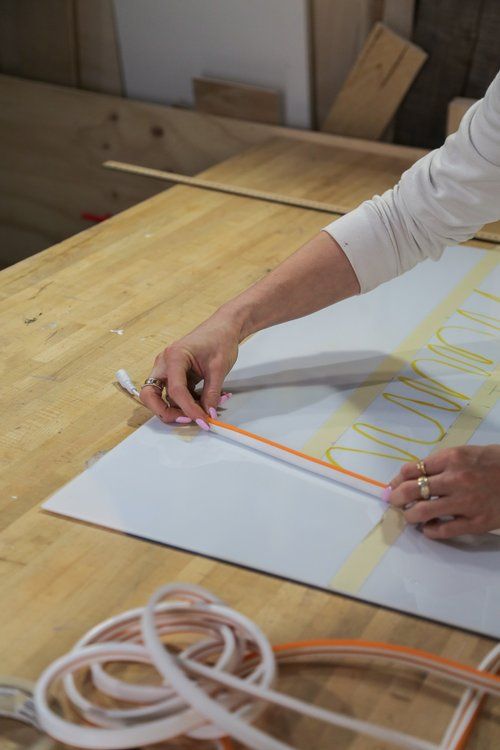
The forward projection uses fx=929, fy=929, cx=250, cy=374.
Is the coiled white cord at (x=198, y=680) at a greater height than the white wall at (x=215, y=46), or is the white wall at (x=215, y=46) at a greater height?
the white wall at (x=215, y=46)

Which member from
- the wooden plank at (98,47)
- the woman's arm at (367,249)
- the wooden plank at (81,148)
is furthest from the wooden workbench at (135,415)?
the wooden plank at (98,47)

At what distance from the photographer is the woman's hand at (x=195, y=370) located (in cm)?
140

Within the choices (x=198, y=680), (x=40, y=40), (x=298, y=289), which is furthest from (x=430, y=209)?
(x=40, y=40)

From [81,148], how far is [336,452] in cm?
222

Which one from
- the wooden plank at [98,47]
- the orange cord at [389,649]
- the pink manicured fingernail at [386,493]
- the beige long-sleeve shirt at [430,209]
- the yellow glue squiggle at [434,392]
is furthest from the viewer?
the wooden plank at [98,47]

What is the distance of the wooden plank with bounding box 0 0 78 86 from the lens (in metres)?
3.18

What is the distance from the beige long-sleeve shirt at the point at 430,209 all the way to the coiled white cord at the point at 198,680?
0.76 m

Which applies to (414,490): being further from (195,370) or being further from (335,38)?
(335,38)

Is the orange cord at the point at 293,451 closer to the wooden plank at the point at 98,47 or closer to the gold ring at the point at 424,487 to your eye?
the gold ring at the point at 424,487

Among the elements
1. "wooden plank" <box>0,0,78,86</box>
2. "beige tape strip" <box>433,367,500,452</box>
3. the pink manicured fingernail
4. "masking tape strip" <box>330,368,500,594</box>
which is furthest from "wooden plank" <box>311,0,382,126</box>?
the pink manicured fingernail

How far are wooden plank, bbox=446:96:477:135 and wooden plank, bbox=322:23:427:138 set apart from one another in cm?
18

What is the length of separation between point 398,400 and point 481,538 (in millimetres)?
371

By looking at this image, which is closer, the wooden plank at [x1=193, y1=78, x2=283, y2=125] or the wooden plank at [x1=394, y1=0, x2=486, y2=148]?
the wooden plank at [x1=394, y1=0, x2=486, y2=148]

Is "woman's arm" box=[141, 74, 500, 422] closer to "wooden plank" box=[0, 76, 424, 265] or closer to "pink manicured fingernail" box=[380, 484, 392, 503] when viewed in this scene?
"pink manicured fingernail" box=[380, 484, 392, 503]
